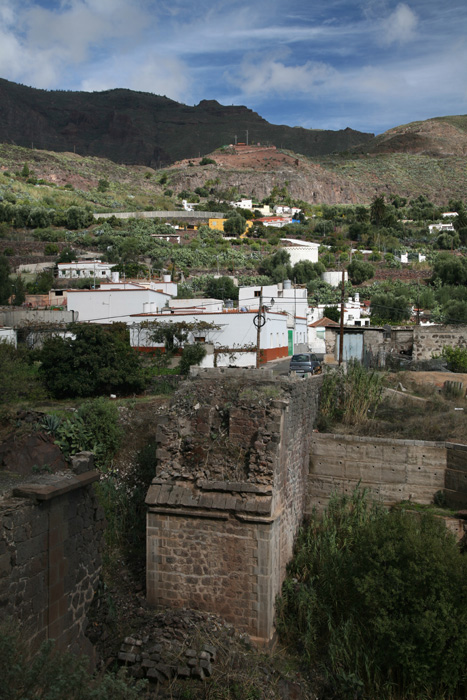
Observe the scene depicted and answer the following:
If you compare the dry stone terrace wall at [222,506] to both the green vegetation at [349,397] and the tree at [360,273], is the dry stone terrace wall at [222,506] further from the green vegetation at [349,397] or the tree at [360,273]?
the tree at [360,273]

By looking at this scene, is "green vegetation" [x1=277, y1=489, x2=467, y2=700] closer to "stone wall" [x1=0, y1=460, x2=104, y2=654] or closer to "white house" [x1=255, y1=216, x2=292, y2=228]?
"stone wall" [x1=0, y1=460, x2=104, y2=654]

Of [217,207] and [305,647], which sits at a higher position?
[217,207]

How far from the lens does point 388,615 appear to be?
756cm

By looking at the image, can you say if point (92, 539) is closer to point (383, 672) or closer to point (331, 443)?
point (383, 672)

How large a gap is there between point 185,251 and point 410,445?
154 feet

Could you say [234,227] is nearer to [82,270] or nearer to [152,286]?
[82,270]

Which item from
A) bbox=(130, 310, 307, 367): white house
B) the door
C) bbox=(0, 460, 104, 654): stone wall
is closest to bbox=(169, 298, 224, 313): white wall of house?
bbox=(130, 310, 307, 367): white house

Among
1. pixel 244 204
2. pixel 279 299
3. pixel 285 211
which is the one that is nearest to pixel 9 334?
pixel 279 299

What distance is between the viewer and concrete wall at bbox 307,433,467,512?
10.9m

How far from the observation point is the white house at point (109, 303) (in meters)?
27.9

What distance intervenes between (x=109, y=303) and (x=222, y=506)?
2143 cm

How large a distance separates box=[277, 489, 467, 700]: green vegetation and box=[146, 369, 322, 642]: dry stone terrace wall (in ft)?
2.14

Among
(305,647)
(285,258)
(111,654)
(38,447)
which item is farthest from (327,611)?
(285,258)

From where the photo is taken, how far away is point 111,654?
24.2ft
